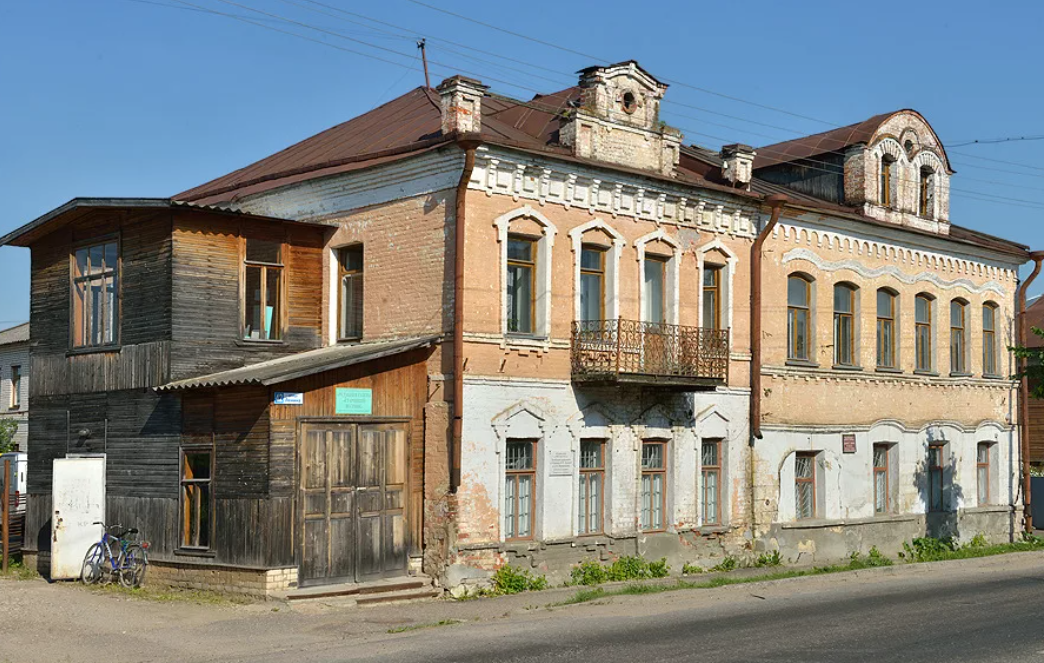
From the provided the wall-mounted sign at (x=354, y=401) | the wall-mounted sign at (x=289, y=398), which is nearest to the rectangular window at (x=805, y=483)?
the wall-mounted sign at (x=354, y=401)

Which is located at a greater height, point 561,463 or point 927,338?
point 927,338

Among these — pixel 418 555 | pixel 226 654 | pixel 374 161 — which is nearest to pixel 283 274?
pixel 374 161

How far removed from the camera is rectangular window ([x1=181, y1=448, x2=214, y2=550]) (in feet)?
55.7

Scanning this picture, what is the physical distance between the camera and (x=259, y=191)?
68.2ft

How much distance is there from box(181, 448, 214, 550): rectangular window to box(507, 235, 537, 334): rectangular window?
15.9ft

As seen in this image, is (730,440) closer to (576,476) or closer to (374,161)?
(576,476)

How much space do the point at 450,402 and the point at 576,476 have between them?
262cm

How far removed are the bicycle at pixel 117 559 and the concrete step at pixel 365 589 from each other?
3.04m

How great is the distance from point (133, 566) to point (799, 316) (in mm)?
12882

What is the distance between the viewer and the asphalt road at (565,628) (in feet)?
38.9

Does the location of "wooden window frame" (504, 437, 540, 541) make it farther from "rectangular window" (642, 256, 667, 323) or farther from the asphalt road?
"rectangular window" (642, 256, 667, 323)

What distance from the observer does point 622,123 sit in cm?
1956

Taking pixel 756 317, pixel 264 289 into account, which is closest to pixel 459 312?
pixel 264 289

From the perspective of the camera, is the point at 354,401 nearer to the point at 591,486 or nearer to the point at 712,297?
the point at 591,486
